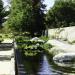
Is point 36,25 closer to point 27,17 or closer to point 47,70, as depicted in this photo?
point 27,17

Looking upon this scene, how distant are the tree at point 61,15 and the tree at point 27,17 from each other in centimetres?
737

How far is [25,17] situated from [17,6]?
505 centimetres

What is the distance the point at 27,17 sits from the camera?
62969mm

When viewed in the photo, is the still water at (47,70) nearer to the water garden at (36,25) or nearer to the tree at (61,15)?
the water garden at (36,25)

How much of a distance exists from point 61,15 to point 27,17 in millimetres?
13870

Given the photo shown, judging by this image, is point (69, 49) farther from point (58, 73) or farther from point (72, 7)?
point (72, 7)

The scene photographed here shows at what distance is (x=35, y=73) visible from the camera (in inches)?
744

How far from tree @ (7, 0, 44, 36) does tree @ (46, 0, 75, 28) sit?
24.2 ft

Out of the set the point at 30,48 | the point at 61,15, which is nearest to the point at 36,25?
the point at 61,15

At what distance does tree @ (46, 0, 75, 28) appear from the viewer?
73.2 metres

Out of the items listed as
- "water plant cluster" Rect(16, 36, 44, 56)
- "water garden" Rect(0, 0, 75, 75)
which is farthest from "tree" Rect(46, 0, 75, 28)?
"water plant cluster" Rect(16, 36, 44, 56)

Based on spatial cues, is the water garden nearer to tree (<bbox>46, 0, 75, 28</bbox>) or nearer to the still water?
tree (<bbox>46, 0, 75, 28</bbox>)

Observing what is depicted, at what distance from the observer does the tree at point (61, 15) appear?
73188mm

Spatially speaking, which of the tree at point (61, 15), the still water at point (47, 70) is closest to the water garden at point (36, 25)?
the tree at point (61, 15)
